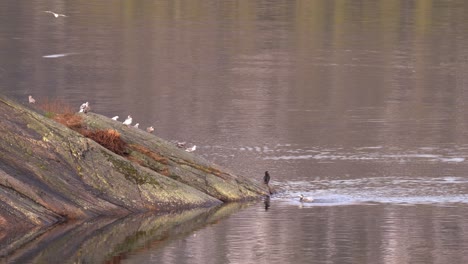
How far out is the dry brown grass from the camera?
31.9 meters

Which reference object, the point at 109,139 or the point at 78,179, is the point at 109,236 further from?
the point at 109,139

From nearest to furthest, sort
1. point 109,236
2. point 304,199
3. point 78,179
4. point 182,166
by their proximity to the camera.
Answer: point 109,236 → point 78,179 → point 304,199 → point 182,166

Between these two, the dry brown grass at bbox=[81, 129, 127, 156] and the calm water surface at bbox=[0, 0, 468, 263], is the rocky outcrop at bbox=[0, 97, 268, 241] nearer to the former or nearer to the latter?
the dry brown grass at bbox=[81, 129, 127, 156]

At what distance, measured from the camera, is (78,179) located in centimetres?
3033

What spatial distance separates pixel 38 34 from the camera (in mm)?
79000

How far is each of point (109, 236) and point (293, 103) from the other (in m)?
23.3

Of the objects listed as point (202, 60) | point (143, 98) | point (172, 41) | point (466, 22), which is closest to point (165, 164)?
point (143, 98)

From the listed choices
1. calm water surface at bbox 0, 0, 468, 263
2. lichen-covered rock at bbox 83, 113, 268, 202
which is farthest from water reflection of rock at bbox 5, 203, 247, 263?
lichen-covered rock at bbox 83, 113, 268, 202

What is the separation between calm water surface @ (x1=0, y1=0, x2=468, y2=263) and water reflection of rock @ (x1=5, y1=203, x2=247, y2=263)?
0.47ft

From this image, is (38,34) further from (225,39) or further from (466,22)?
(466,22)

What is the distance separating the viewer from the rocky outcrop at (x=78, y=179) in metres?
29.2

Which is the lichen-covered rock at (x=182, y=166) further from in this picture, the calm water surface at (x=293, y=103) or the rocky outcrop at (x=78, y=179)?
the calm water surface at (x=293, y=103)

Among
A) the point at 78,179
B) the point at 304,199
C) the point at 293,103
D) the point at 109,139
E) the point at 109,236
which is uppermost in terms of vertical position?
the point at 109,139

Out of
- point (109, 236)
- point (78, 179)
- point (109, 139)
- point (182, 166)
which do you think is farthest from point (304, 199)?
point (109, 236)
